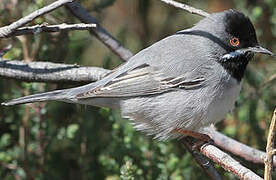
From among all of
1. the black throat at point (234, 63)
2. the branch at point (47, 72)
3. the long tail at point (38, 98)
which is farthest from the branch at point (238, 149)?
the long tail at point (38, 98)

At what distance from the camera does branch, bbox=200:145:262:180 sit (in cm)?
266

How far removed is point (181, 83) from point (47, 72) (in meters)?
1.04

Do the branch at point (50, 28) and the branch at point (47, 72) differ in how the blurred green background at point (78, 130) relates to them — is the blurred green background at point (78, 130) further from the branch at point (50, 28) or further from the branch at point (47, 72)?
the branch at point (50, 28)

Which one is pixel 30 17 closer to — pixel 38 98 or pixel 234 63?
pixel 38 98

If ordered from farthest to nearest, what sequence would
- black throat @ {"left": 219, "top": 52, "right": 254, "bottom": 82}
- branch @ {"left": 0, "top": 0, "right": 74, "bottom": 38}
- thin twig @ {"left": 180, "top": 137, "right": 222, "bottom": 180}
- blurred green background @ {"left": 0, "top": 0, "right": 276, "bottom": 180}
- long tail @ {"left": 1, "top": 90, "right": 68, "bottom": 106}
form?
1. blurred green background @ {"left": 0, "top": 0, "right": 276, "bottom": 180}
2. black throat @ {"left": 219, "top": 52, "right": 254, "bottom": 82}
3. long tail @ {"left": 1, "top": 90, "right": 68, "bottom": 106}
4. thin twig @ {"left": 180, "top": 137, "right": 222, "bottom": 180}
5. branch @ {"left": 0, "top": 0, "right": 74, "bottom": 38}

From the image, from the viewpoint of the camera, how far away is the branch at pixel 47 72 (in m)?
3.53

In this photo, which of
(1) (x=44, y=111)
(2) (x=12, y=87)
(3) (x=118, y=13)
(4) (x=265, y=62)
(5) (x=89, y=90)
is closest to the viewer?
(5) (x=89, y=90)

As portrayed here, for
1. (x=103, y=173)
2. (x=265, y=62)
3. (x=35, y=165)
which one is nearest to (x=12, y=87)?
(x=35, y=165)

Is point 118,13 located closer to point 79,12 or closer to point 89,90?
point 79,12

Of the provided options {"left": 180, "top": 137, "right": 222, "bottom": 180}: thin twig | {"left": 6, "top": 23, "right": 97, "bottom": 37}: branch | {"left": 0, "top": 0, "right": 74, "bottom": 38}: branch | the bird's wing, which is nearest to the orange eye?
the bird's wing

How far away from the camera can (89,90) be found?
3.60 meters

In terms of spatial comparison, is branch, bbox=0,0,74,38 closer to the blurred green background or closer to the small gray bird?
the small gray bird

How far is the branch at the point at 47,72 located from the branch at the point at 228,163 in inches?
42.9

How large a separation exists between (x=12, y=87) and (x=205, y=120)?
1.80 m
